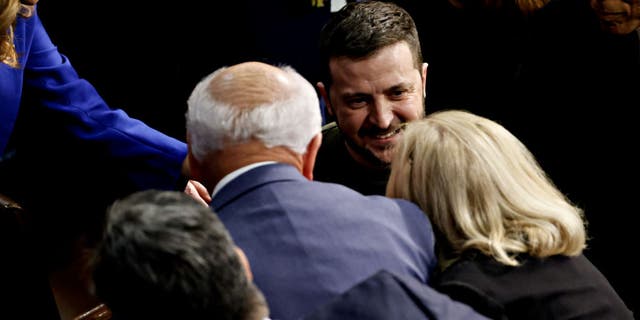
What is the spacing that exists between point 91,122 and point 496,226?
1369mm

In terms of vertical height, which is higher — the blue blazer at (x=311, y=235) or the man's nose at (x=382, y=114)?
the blue blazer at (x=311, y=235)

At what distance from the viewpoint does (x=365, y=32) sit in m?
2.25

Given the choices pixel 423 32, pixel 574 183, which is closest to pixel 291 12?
pixel 423 32

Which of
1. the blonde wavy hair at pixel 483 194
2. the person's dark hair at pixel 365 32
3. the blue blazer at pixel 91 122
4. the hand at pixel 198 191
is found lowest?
the hand at pixel 198 191

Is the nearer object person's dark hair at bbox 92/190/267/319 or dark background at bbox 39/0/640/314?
person's dark hair at bbox 92/190/267/319

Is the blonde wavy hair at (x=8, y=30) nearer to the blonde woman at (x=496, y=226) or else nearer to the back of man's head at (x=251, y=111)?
the back of man's head at (x=251, y=111)

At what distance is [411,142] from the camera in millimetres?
1724

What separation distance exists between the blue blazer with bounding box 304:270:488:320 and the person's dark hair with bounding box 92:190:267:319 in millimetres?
146

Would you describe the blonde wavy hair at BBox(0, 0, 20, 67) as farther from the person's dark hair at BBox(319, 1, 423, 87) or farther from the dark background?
the person's dark hair at BBox(319, 1, 423, 87)

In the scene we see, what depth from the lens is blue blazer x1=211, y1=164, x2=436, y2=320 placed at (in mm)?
1389

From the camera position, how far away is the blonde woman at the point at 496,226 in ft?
4.98

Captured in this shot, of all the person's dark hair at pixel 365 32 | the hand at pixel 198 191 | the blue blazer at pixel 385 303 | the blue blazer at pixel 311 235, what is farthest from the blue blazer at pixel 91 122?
the blue blazer at pixel 385 303

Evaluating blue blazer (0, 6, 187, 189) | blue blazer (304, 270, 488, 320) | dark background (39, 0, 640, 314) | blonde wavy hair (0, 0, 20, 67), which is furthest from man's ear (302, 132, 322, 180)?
dark background (39, 0, 640, 314)

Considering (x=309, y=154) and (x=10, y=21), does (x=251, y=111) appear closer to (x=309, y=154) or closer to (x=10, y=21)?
(x=309, y=154)
